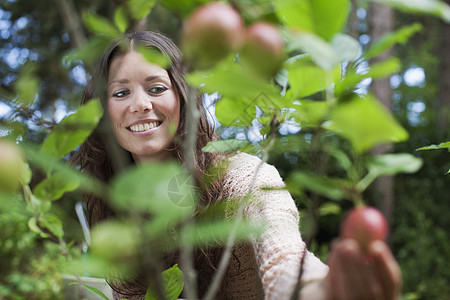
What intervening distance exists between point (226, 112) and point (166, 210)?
237 millimetres

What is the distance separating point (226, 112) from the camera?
48 centimetres

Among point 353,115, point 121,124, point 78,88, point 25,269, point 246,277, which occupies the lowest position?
point 78,88

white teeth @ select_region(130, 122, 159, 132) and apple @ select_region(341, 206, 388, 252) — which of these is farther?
white teeth @ select_region(130, 122, 159, 132)

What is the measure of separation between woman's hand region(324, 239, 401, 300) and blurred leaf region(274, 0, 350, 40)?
0.17m

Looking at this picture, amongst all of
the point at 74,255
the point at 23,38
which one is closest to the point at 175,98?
the point at 74,255

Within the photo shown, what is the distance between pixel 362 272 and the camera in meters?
0.34

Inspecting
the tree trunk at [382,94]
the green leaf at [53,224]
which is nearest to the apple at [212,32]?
the green leaf at [53,224]

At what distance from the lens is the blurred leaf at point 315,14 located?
29 centimetres

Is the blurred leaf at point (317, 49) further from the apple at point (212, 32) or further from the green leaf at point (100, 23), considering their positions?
the green leaf at point (100, 23)

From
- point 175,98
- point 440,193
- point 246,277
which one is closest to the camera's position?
point 175,98

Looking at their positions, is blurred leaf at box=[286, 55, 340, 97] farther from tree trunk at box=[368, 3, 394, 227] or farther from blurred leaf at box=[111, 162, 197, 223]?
tree trunk at box=[368, 3, 394, 227]

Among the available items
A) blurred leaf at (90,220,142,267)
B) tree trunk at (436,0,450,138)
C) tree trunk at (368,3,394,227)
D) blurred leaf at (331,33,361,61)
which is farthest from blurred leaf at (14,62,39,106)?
tree trunk at (436,0,450,138)

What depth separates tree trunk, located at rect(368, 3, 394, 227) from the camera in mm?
4223

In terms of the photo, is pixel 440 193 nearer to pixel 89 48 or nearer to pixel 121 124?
pixel 121 124
